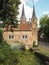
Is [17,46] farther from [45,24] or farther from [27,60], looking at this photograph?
[45,24]

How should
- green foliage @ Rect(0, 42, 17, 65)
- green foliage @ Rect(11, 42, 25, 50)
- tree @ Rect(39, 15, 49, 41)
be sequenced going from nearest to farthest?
1. green foliage @ Rect(0, 42, 17, 65)
2. green foliage @ Rect(11, 42, 25, 50)
3. tree @ Rect(39, 15, 49, 41)

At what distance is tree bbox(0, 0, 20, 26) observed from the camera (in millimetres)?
31516

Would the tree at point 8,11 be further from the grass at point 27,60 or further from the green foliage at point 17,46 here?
the green foliage at point 17,46

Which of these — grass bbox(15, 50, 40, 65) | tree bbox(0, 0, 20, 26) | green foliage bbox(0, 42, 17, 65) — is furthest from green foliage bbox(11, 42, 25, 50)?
green foliage bbox(0, 42, 17, 65)

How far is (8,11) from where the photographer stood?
106ft

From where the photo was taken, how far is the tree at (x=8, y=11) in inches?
1241

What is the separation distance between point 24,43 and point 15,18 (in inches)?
1134

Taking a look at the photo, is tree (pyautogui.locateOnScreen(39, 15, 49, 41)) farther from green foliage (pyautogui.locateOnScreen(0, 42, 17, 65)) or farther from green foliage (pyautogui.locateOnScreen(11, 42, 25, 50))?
green foliage (pyautogui.locateOnScreen(0, 42, 17, 65))

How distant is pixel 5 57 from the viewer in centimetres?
2714

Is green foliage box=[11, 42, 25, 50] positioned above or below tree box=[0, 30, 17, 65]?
below

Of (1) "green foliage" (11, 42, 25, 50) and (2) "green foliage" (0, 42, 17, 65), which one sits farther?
(1) "green foliage" (11, 42, 25, 50)

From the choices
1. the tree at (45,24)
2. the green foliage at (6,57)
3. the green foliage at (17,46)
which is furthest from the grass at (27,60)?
the tree at (45,24)

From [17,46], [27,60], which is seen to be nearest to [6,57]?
[27,60]

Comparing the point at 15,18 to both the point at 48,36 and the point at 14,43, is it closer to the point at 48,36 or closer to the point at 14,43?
the point at 14,43
